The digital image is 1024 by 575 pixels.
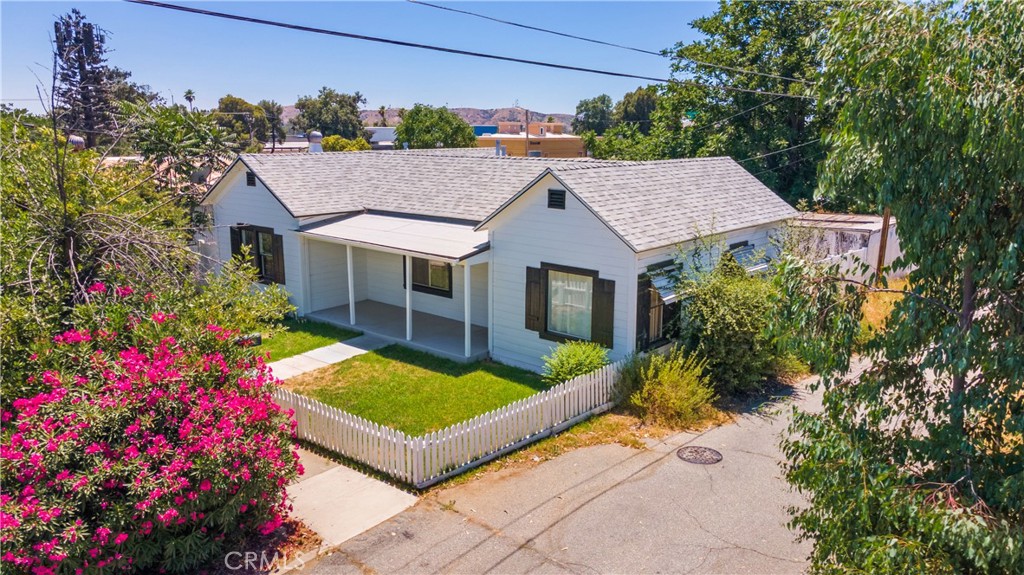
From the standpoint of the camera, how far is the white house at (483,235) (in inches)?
573

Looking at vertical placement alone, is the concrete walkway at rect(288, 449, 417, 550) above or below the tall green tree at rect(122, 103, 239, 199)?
below

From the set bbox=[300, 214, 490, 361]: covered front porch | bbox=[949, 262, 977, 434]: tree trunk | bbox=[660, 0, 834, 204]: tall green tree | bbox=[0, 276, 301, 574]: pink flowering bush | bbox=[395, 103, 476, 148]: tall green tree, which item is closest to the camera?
bbox=[949, 262, 977, 434]: tree trunk

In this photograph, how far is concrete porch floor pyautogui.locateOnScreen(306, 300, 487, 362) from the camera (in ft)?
55.6

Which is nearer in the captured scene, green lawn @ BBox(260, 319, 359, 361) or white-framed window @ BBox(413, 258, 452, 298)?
green lawn @ BBox(260, 319, 359, 361)

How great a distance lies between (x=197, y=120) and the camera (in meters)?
25.5

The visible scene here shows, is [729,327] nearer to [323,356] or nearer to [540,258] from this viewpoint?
[540,258]

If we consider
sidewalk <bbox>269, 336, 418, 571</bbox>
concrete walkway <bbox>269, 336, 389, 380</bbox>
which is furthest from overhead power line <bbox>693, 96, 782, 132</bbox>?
sidewalk <bbox>269, 336, 418, 571</bbox>

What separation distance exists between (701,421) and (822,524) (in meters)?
7.36

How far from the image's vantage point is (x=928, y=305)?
550 centimetres

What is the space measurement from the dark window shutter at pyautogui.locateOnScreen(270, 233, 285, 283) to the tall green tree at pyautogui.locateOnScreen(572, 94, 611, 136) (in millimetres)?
92946

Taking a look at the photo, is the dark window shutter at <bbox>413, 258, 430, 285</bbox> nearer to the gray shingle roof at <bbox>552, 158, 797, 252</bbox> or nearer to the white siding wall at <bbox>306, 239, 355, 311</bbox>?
the white siding wall at <bbox>306, 239, 355, 311</bbox>

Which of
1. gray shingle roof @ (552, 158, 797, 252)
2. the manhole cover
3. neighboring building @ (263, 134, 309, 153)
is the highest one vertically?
neighboring building @ (263, 134, 309, 153)

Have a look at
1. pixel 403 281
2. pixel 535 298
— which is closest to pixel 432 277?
pixel 403 281

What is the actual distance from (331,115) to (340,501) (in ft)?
280
